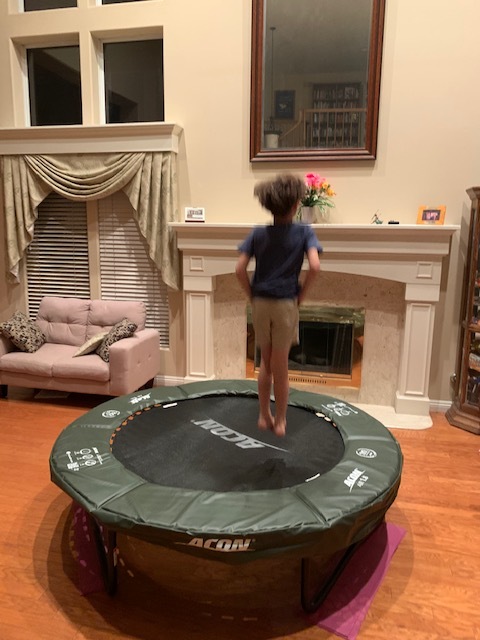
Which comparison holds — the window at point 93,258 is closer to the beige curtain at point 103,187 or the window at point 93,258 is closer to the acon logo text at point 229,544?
the beige curtain at point 103,187

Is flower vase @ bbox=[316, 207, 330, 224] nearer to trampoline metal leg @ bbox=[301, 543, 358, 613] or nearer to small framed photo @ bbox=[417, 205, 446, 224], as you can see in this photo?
small framed photo @ bbox=[417, 205, 446, 224]

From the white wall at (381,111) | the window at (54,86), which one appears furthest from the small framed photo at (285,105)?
the window at (54,86)

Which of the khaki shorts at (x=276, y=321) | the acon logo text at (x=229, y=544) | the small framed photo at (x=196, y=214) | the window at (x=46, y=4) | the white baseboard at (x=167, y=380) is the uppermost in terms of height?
the window at (x=46, y=4)

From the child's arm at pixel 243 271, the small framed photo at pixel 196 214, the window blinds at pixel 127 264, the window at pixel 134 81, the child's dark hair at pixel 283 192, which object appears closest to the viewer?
the child's dark hair at pixel 283 192

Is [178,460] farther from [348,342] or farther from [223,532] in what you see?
[348,342]

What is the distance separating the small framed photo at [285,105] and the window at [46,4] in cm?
223

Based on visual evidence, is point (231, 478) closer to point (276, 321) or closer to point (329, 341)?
point (276, 321)

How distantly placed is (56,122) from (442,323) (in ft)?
13.5

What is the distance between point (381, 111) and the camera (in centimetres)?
399

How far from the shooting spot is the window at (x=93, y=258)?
4734 millimetres

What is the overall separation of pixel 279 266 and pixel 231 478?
1.00m

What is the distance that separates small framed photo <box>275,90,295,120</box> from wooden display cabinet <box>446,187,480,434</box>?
1.57 m

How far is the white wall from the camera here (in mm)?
3820

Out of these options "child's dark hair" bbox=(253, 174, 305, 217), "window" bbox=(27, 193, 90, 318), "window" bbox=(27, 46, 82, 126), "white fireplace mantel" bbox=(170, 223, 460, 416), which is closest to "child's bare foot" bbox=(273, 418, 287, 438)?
"child's dark hair" bbox=(253, 174, 305, 217)
